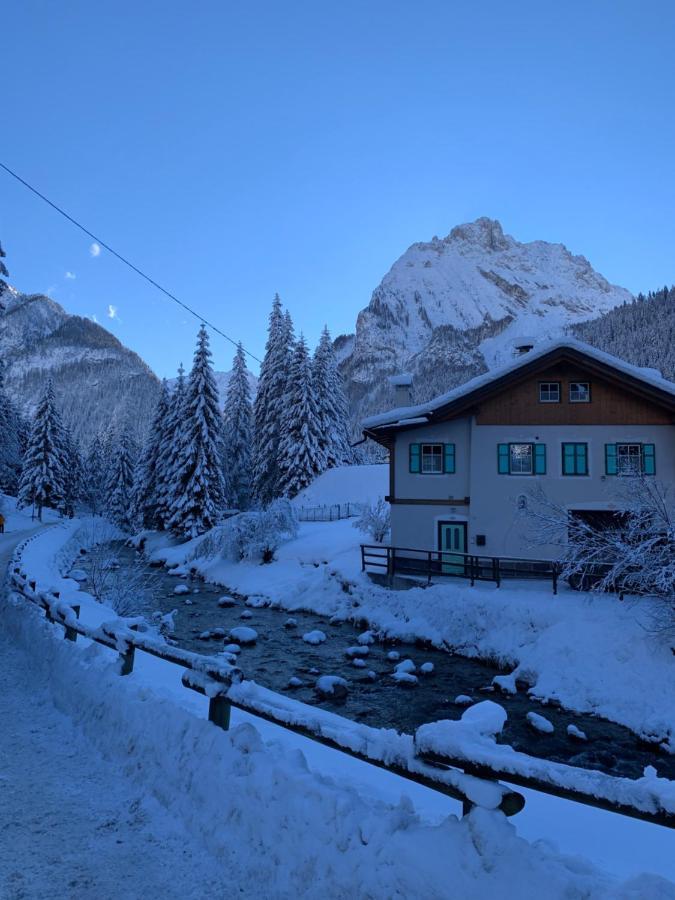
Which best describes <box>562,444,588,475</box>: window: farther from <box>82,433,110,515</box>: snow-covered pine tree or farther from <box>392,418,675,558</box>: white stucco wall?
<box>82,433,110,515</box>: snow-covered pine tree

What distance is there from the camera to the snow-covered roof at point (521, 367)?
71.2ft

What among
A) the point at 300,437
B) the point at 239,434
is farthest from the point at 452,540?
the point at 239,434

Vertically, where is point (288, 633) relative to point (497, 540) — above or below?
below

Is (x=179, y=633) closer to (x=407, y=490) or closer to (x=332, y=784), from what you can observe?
(x=407, y=490)

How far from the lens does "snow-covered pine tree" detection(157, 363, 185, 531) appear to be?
40.0 metres

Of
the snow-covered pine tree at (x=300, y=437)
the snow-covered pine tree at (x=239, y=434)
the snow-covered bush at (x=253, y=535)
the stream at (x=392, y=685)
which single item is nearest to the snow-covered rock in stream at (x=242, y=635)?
the stream at (x=392, y=685)

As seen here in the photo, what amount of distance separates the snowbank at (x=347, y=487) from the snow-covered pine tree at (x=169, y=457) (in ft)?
30.9

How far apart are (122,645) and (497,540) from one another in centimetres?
1900

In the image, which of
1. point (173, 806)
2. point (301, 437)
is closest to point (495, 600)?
point (173, 806)

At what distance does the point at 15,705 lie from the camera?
23.4ft

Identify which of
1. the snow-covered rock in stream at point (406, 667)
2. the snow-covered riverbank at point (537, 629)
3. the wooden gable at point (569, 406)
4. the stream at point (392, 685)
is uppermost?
the wooden gable at point (569, 406)

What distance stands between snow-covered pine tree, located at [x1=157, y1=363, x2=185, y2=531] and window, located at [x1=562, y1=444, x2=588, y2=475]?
1053 inches

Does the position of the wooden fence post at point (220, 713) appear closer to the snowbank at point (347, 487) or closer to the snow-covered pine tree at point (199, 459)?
the snow-covered pine tree at point (199, 459)

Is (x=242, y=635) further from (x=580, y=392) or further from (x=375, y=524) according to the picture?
(x=580, y=392)
